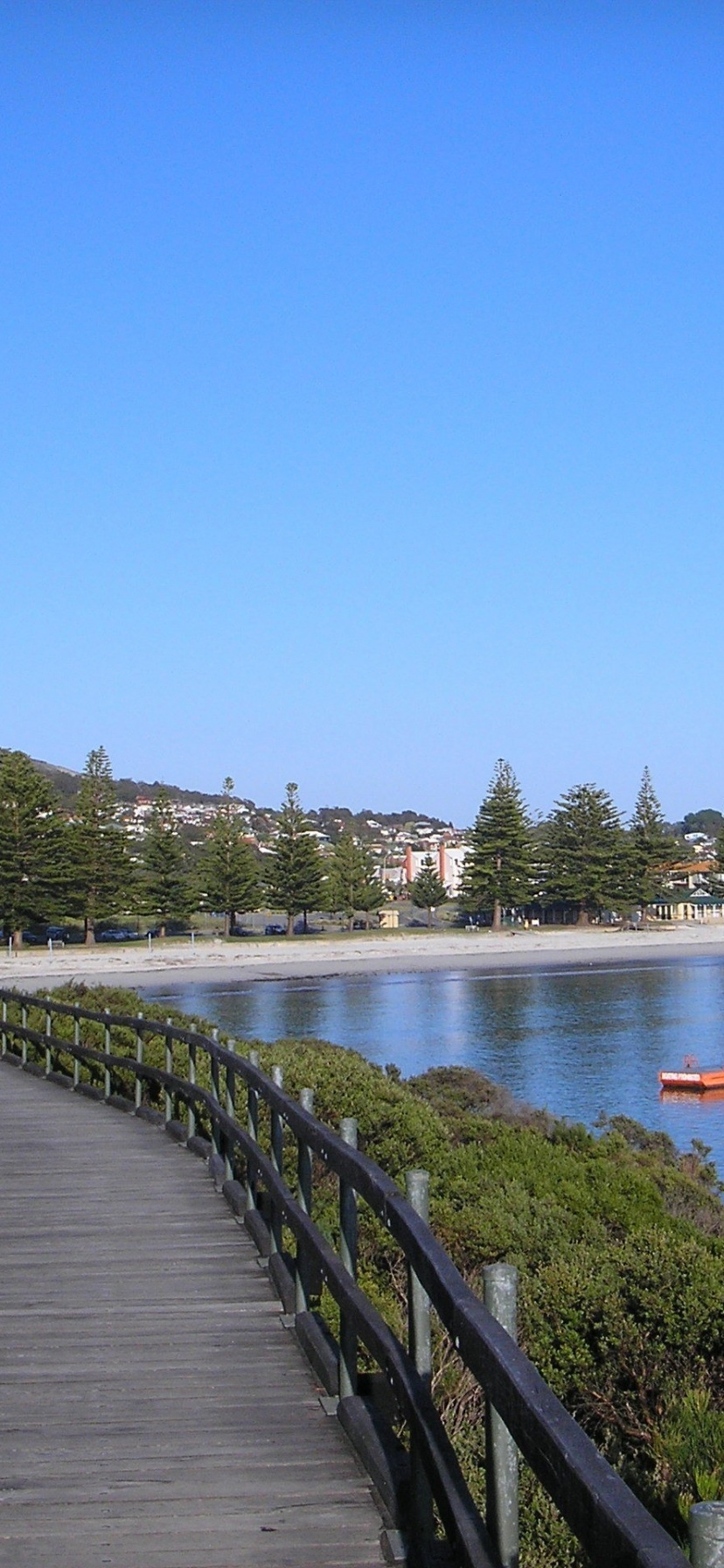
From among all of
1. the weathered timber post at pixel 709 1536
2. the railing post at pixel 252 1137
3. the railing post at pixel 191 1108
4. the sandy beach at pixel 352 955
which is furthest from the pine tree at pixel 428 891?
the weathered timber post at pixel 709 1536

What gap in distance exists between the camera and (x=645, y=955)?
9131 cm

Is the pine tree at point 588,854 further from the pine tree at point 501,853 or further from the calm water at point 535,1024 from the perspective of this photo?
the calm water at point 535,1024

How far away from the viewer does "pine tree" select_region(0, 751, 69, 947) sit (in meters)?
83.1

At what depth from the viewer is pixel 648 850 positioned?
106m

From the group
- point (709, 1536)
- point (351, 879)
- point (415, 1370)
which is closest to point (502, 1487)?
point (415, 1370)

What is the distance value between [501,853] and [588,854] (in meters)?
6.18

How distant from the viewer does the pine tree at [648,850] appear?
10494cm

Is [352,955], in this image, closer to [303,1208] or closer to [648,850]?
[648,850]

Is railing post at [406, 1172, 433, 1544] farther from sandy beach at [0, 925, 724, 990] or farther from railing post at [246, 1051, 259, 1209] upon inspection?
sandy beach at [0, 925, 724, 990]

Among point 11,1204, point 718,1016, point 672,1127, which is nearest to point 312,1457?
point 11,1204

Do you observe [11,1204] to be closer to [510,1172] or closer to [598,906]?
[510,1172]

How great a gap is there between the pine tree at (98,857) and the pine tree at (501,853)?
25494mm

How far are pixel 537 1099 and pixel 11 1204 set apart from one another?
24492 millimetres

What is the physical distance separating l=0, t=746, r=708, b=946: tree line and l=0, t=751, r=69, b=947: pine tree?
0.23ft
